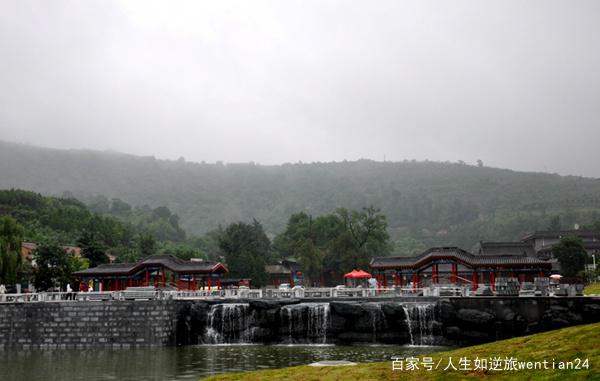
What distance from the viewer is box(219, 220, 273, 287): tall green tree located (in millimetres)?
85250

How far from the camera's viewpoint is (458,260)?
5497cm

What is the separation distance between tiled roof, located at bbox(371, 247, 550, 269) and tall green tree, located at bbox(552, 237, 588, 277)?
2226 centimetres

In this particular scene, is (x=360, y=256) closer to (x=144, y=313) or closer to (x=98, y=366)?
Result: (x=144, y=313)

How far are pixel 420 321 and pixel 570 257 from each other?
37.3 metres

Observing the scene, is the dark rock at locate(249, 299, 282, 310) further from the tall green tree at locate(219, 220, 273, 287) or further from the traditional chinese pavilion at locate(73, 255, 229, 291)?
the tall green tree at locate(219, 220, 273, 287)

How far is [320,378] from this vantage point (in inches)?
784

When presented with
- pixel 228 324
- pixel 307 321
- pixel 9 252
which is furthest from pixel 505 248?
pixel 9 252

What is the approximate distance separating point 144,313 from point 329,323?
14.6m

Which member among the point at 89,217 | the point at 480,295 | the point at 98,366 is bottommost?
the point at 98,366

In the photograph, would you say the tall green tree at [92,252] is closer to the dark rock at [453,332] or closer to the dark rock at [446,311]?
the dark rock at [446,311]

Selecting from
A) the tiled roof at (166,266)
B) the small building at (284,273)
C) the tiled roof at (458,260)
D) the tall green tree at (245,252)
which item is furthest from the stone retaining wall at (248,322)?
the small building at (284,273)

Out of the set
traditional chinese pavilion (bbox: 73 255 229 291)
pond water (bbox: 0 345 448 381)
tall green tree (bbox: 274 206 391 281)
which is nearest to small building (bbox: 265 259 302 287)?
tall green tree (bbox: 274 206 391 281)

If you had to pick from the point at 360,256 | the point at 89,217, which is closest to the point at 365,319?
the point at 360,256

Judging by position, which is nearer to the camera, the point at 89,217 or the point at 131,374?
the point at 131,374
